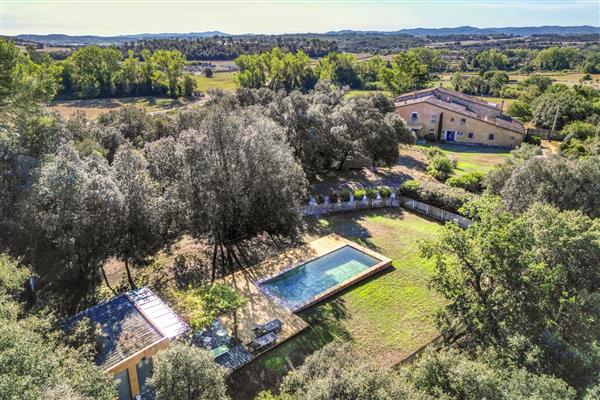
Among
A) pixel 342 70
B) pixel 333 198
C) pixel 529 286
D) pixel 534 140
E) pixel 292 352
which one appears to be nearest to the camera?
pixel 529 286

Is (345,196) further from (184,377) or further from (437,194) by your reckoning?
(184,377)

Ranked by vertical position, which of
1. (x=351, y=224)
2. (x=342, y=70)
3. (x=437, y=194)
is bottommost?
(x=351, y=224)

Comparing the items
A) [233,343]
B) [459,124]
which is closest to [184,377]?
[233,343]

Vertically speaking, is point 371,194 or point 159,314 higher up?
point 159,314

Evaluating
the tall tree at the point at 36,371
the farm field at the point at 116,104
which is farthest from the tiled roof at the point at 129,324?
the farm field at the point at 116,104

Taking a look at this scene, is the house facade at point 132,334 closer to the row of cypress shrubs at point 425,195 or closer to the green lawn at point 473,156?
the row of cypress shrubs at point 425,195

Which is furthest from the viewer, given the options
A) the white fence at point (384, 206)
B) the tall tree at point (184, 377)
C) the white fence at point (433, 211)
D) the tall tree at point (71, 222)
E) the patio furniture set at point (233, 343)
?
the white fence at point (384, 206)

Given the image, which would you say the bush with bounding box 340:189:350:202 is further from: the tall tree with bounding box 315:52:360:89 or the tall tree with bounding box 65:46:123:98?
the tall tree with bounding box 315:52:360:89
